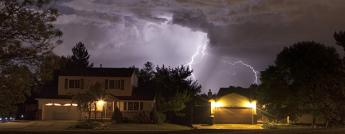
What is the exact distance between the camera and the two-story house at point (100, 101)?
64875mm

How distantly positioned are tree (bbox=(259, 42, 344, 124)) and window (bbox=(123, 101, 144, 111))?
1335 cm

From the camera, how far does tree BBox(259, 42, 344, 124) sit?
47406 millimetres

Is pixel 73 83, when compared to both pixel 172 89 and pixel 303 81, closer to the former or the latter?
pixel 172 89

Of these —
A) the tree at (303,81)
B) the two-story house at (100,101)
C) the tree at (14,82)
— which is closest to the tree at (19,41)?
the tree at (14,82)

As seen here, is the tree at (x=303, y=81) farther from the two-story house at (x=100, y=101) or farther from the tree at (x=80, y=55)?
the tree at (x=80, y=55)

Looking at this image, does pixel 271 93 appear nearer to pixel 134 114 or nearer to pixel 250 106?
pixel 250 106

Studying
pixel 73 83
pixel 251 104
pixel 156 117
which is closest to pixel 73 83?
pixel 73 83

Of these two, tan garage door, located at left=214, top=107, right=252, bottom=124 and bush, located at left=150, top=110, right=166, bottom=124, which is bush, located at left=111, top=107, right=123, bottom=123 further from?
tan garage door, located at left=214, top=107, right=252, bottom=124

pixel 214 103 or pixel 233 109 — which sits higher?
pixel 214 103

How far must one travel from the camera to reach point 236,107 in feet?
231

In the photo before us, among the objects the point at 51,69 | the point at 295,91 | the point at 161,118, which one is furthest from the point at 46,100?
the point at 51,69

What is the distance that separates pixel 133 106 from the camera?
6600 centimetres

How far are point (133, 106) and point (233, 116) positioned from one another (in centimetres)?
1255

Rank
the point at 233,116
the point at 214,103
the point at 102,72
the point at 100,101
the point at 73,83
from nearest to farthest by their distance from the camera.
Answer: the point at 100,101 → the point at 73,83 → the point at 102,72 → the point at 233,116 → the point at 214,103
